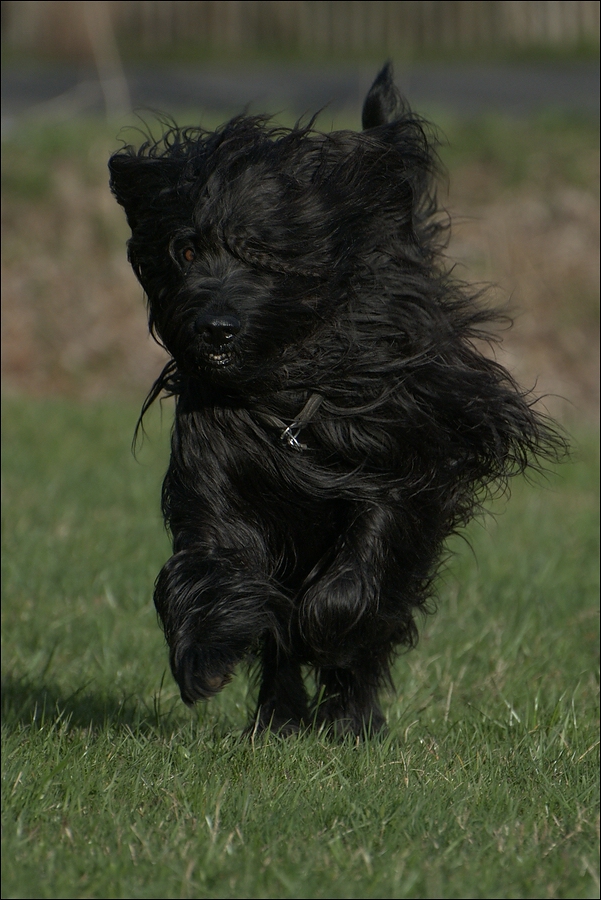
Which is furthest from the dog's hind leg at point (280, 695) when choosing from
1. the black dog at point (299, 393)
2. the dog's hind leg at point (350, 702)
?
the black dog at point (299, 393)

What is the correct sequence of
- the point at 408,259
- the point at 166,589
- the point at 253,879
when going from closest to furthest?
the point at 253,879, the point at 166,589, the point at 408,259

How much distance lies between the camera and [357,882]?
2.59m

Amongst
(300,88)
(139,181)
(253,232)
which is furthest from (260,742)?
(300,88)

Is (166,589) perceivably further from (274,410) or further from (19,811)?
(19,811)

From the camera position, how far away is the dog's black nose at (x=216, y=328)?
11.4 ft

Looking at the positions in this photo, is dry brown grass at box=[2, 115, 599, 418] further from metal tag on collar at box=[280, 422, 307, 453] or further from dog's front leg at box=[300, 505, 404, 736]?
metal tag on collar at box=[280, 422, 307, 453]

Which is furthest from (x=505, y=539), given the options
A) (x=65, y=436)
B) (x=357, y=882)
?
(x=357, y=882)

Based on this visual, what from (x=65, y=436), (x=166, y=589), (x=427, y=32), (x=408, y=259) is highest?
(x=427, y=32)

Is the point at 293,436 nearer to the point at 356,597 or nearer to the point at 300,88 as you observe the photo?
the point at 356,597

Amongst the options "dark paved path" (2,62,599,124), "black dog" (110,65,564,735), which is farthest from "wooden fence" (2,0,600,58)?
"black dog" (110,65,564,735)

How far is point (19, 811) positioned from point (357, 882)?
889 mm

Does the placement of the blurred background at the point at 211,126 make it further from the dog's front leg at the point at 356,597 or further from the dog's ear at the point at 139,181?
the dog's front leg at the point at 356,597

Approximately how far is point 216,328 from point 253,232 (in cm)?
36

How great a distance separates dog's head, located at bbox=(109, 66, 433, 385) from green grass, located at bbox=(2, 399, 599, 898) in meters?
1.15
